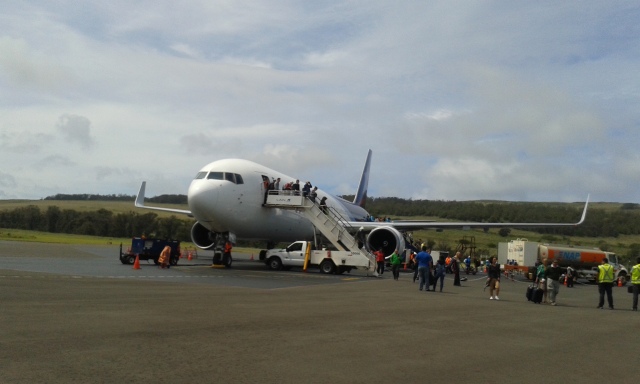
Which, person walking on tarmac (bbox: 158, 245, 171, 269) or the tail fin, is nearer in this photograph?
person walking on tarmac (bbox: 158, 245, 171, 269)

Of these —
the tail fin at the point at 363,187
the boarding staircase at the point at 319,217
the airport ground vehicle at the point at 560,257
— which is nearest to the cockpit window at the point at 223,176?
the boarding staircase at the point at 319,217

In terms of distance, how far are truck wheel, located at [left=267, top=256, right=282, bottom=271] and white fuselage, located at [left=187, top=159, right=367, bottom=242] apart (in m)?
1.40

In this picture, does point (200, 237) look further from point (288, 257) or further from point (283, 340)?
point (283, 340)

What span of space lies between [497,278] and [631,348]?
9215 mm

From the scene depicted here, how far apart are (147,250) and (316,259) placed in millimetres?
7902

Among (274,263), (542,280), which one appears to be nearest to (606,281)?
(542,280)

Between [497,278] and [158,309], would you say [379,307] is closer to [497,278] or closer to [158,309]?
[158,309]

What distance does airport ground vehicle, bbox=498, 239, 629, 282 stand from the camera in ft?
135

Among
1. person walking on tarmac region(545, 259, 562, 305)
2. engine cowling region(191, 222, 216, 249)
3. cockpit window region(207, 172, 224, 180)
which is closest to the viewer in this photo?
person walking on tarmac region(545, 259, 562, 305)

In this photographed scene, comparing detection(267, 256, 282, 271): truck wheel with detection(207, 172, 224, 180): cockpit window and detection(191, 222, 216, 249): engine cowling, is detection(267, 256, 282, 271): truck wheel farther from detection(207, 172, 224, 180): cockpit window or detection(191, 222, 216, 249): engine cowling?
detection(207, 172, 224, 180): cockpit window

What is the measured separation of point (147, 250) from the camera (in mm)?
29062

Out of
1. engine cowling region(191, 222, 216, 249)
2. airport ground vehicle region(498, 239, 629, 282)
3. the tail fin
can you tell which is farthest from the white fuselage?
the tail fin

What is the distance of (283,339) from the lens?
8.91m

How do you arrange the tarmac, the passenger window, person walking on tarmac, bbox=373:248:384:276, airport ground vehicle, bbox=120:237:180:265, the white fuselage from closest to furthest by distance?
the tarmac
the white fuselage
airport ground vehicle, bbox=120:237:180:265
person walking on tarmac, bbox=373:248:384:276
the passenger window
